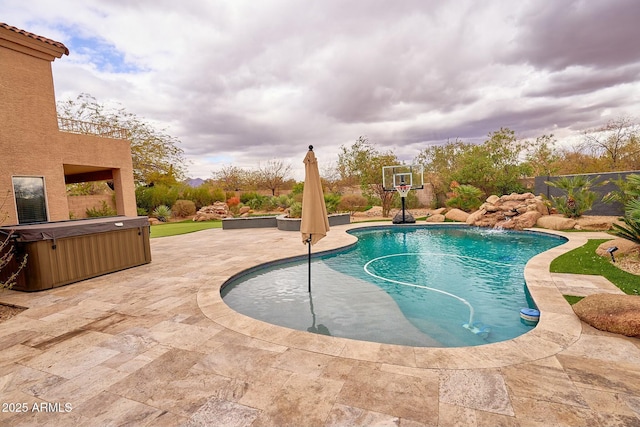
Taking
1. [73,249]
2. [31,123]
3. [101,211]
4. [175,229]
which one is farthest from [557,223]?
[101,211]

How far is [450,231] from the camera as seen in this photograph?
40.7 feet

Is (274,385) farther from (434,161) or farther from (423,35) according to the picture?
(434,161)

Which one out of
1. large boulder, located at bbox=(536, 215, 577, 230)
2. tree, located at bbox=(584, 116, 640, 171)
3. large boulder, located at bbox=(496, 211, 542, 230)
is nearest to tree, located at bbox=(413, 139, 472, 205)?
tree, located at bbox=(584, 116, 640, 171)

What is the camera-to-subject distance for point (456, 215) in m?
14.6

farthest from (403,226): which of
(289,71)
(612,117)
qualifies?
(612,117)

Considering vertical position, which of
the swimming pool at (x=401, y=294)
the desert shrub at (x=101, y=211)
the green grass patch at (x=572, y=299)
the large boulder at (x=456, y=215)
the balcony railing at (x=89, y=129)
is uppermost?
the balcony railing at (x=89, y=129)

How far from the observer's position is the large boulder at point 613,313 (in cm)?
301

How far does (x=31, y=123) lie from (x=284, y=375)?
1056cm

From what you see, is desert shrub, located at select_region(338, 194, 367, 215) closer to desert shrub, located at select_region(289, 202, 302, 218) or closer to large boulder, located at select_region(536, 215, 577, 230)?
desert shrub, located at select_region(289, 202, 302, 218)

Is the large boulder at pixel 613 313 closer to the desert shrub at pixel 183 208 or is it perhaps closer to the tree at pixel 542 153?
the desert shrub at pixel 183 208

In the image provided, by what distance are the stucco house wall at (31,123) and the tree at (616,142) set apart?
2642 cm

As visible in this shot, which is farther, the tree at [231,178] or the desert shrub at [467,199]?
the tree at [231,178]

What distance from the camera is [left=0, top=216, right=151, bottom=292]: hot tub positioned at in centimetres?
520

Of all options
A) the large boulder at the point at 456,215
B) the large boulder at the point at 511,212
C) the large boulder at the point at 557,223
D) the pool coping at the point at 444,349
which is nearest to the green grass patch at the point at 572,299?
the pool coping at the point at 444,349
